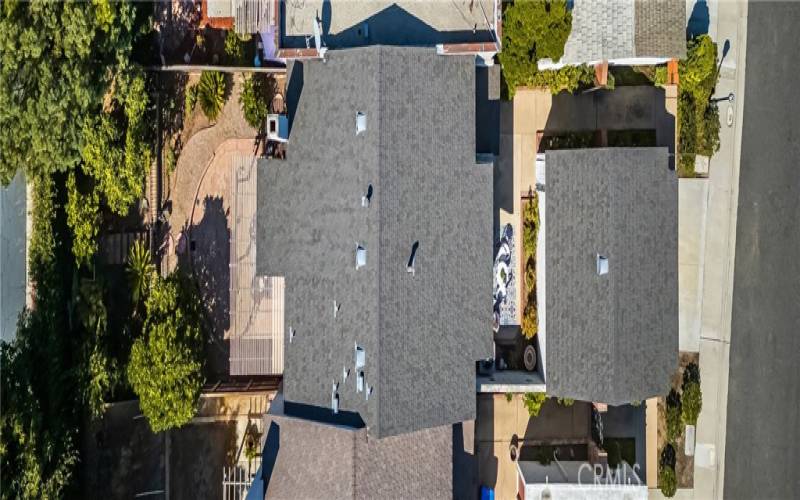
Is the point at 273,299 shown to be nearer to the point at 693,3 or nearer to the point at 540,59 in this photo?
the point at 540,59

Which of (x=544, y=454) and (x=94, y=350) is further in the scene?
(x=544, y=454)

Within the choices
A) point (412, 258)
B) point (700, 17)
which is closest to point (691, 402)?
point (412, 258)

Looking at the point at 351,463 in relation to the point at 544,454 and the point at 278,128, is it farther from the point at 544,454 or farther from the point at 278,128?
the point at 278,128

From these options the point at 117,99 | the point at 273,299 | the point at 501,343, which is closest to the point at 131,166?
the point at 117,99

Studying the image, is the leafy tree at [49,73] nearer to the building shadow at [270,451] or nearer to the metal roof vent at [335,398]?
the building shadow at [270,451]

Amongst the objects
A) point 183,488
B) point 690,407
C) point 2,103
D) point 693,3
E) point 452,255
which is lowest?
point 183,488

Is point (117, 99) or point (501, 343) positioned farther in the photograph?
point (501, 343)
